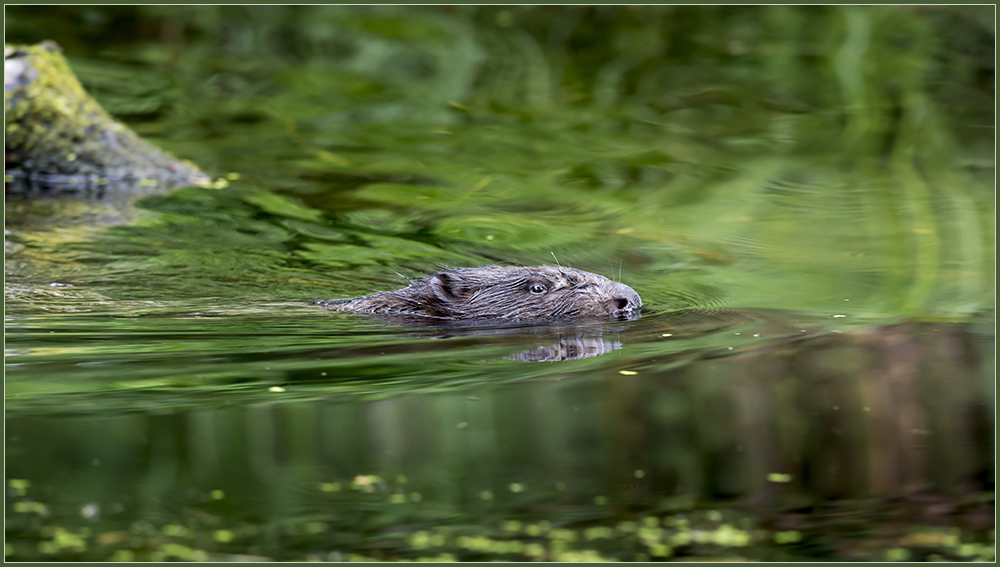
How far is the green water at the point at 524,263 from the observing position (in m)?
4.03

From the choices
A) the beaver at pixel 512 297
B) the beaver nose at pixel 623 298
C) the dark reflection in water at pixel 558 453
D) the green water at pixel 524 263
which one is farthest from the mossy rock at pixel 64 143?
the dark reflection in water at pixel 558 453

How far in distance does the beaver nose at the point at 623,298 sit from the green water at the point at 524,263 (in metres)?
0.22

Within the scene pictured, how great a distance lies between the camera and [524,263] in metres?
8.18

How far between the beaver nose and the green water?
0.22m

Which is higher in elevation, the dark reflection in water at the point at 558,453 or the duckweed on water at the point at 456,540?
the dark reflection in water at the point at 558,453

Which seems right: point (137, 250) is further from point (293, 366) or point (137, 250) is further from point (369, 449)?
point (369, 449)

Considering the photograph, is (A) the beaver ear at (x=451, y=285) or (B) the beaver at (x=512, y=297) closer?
(B) the beaver at (x=512, y=297)

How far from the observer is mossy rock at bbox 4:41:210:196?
10.2m

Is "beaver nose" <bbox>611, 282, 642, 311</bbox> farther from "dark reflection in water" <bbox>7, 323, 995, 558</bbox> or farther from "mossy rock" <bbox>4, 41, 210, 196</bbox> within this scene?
"mossy rock" <bbox>4, 41, 210, 196</bbox>

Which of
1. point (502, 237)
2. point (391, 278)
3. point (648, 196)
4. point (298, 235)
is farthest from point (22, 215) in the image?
point (648, 196)

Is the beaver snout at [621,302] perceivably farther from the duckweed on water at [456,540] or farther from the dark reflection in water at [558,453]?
the duckweed on water at [456,540]

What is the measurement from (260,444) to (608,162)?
281 inches

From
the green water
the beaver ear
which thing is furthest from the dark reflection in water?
the beaver ear

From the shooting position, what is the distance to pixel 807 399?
5.11 meters
